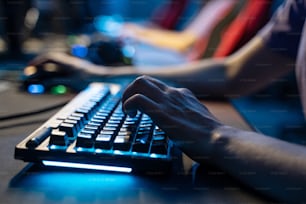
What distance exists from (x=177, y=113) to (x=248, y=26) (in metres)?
0.74

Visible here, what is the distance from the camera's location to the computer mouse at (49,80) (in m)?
0.73

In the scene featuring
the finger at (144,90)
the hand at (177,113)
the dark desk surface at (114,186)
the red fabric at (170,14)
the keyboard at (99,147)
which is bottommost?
the red fabric at (170,14)

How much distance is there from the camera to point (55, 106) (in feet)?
2.04

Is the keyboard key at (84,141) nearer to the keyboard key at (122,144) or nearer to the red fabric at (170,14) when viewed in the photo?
the keyboard key at (122,144)

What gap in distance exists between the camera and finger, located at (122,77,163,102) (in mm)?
450

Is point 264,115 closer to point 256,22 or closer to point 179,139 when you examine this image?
point 256,22

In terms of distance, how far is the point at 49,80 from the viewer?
29.3 inches

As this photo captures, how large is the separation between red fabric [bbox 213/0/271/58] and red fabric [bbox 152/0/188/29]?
118cm

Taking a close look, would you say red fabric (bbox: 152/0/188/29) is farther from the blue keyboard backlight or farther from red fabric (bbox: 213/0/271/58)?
the blue keyboard backlight

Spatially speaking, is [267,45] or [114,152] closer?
[114,152]

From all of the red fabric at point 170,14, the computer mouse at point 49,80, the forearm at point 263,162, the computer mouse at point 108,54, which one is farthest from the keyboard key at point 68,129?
the red fabric at point 170,14

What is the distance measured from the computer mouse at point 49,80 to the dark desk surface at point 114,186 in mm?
323

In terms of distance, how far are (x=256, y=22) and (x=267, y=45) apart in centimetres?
33

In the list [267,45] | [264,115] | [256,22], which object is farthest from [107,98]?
[256,22]
